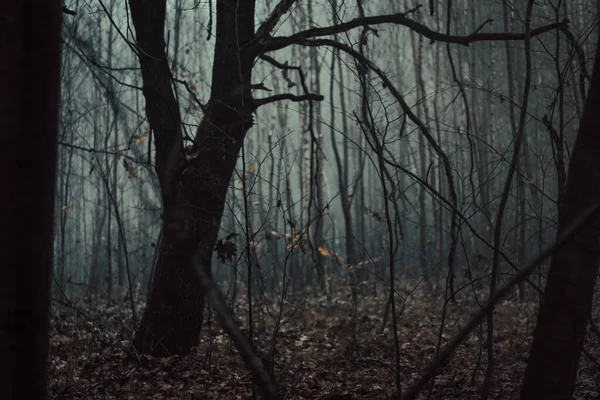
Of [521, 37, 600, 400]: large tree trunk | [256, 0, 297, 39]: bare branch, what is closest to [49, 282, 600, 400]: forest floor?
[521, 37, 600, 400]: large tree trunk

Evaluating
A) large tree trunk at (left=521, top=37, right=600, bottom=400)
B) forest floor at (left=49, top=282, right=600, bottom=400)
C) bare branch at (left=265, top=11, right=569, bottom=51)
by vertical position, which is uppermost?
bare branch at (left=265, top=11, right=569, bottom=51)

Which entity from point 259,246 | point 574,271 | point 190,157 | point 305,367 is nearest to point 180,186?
point 190,157

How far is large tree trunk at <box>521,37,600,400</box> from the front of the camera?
2.59 metres

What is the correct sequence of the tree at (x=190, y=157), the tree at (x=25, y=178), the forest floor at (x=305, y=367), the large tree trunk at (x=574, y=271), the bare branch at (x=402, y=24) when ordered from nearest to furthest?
1. the tree at (x=25, y=178)
2. the large tree trunk at (x=574, y=271)
3. the forest floor at (x=305, y=367)
4. the bare branch at (x=402, y=24)
5. the tree at (x=190, y=157)

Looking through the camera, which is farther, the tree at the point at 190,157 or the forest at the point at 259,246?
the tree at the point at 190,157

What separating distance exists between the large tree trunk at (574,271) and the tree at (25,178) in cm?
204

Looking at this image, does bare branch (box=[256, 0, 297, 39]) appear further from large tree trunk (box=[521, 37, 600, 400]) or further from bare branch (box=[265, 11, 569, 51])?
large tree trunk (box=[521, 37, 600, 400])

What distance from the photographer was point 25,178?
4.85 feet

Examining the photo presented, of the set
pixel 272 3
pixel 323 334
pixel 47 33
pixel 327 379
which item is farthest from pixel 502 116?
pixel 47 33

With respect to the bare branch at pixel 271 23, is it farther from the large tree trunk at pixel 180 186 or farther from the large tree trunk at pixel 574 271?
the large tree trunk at pixel 574 271

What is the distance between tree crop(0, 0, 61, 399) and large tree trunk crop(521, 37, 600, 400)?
6.69 ft

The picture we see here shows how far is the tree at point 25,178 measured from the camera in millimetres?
1465

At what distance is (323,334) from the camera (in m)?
6.96

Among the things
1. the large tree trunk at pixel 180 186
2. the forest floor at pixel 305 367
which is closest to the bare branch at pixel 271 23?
the large tree trunk at pixel 180 186
